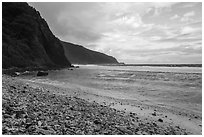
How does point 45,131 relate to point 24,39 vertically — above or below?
below

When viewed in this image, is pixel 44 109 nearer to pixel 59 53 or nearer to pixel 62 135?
pixel 62 135

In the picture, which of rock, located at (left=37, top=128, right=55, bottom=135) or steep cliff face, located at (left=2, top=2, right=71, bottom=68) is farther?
steep cliff face, located at (left=2, top=2, right=71, bottom=68)

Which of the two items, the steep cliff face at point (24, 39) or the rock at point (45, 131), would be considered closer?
the rock at point (45, 131)

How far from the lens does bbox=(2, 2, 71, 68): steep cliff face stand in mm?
72875

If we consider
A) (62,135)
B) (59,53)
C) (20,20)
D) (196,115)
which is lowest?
(196,115)

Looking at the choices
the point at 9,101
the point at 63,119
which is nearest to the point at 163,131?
the point at 63,119

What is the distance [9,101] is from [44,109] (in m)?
1.66

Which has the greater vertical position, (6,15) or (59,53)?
(6,15)

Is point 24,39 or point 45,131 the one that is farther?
point 24,39

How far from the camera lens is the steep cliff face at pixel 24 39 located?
72.9m

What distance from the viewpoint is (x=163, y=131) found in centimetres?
995

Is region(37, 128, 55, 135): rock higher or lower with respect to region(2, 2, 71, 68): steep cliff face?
lower

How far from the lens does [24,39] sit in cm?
8819

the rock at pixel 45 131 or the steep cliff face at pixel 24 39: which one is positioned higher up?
the steep cliff face at pixel 24 39
